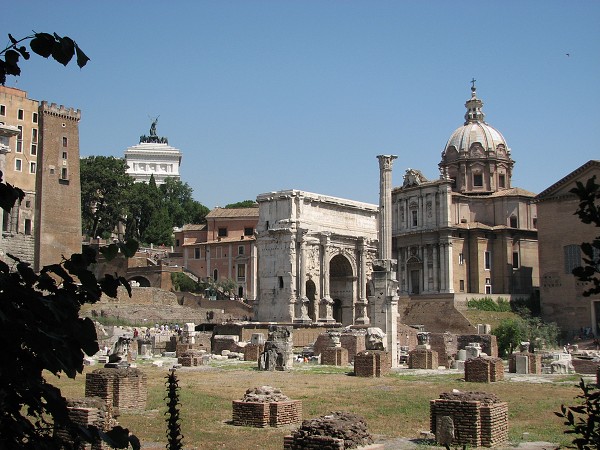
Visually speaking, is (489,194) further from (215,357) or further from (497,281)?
(215,357)

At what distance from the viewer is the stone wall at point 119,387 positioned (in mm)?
16141

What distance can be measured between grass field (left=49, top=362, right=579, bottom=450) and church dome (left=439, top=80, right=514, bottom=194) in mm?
38651

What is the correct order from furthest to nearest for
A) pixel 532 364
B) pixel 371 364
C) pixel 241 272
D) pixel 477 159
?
pixel 241 272 → pixel 477 159 → pixel 532 364 → pixel 371 364

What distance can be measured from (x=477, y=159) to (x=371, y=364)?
42.2 m

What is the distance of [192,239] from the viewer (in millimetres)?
73500

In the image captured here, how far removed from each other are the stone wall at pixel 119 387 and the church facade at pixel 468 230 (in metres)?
42.1

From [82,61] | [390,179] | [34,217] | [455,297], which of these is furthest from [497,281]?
[82,61]

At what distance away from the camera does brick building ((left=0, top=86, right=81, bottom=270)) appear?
191 feet

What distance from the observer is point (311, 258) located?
2116 inches

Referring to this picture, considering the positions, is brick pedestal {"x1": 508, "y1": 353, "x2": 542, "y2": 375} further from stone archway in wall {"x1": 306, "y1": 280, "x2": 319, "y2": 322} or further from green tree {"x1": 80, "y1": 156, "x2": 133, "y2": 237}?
green tree {"x1": 80, "y1": 156, "x2": 133, "y2": 237}

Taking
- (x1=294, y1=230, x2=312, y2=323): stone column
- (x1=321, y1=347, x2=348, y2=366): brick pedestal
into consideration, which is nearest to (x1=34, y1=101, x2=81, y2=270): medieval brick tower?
(x1=294, y1=230, x2=312, y2=323): stone column

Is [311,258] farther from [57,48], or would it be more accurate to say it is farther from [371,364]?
[57,48]

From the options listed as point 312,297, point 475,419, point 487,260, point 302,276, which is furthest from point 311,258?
point 475,419

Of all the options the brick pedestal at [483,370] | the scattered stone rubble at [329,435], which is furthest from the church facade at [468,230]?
the scattered stone rubble at [329,435]
